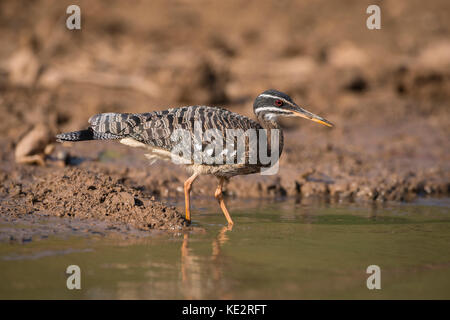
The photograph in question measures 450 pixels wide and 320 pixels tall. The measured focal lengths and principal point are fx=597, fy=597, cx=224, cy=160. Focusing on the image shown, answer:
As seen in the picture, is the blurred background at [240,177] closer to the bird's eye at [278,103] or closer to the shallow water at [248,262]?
the shallow water at [248,262]

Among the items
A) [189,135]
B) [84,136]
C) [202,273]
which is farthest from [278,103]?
[202,273]

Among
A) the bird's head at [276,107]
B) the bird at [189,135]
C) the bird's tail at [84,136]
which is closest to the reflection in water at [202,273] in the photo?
the bird at [189,135]

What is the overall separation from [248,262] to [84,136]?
335 cm

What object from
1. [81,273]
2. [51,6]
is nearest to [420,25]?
[51,6]

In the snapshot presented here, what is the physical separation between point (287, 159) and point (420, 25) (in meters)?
11.2

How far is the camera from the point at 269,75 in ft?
59.2

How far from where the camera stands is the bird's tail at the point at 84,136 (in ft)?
27.9

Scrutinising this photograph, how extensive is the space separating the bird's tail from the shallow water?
181cm

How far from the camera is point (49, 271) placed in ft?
19.6

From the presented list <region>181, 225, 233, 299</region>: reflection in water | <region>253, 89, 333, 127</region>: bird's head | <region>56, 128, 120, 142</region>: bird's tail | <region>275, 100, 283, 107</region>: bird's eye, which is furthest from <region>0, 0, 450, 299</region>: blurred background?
<region>275, 100, 283, 107</region>: bird's eye

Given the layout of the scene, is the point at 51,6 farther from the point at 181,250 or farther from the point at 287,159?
the point at 181,250

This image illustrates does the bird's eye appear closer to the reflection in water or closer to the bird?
the bird

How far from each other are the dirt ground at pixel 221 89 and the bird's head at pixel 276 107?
202 centimetres
